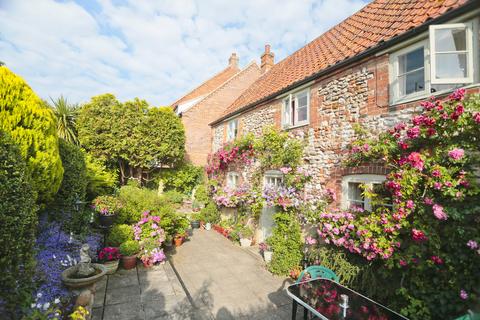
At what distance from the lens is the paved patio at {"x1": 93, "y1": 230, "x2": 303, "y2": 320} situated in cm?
484

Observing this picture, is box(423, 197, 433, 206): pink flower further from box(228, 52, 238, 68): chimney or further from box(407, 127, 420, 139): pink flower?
box(228, 52, 238, 68): chimney

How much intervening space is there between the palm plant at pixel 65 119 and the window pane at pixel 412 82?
1326cm

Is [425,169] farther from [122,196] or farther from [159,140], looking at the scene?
[159,140]

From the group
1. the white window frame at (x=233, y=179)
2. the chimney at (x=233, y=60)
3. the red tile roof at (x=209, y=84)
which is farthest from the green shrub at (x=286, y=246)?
the chimney at (x=233, y=60)

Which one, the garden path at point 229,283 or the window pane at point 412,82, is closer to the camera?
the window pane at point 412,82

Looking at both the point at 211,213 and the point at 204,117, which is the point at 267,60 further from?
the point at 211,213

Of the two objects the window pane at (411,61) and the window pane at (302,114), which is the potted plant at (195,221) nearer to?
the window pane at (302,114)

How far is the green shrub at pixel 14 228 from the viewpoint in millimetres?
2877

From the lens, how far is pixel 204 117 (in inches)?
703

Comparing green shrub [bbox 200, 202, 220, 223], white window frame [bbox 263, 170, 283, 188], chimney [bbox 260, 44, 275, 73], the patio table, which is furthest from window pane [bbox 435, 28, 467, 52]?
chimney [bbox 260, 44, 275, 73]

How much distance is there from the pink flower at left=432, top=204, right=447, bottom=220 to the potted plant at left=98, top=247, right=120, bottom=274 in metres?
7.09

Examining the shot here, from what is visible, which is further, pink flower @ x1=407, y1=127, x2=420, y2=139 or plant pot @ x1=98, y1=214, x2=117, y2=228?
plant pot @ x1=98, y1=214, x2=117, y2=228

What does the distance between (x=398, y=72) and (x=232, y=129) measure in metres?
8.47

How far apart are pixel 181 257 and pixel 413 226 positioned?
6.50m
